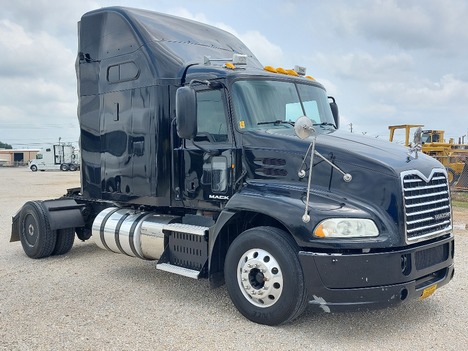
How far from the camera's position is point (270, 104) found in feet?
19.7

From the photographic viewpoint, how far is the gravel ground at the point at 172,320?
15.6 ft

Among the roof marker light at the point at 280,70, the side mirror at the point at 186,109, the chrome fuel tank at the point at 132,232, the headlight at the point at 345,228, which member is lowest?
the chrome fuel tank at the point at 132,232

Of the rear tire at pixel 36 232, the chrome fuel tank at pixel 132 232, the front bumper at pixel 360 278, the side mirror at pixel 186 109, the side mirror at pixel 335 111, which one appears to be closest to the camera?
the front bumper at pixel 360 278

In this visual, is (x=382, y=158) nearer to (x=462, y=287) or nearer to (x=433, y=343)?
(x=433, y=343)

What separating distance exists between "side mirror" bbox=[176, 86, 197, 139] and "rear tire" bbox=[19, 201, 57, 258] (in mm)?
3847

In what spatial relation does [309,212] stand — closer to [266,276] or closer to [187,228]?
[266,276]

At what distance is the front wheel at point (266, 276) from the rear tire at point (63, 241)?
4170 mm

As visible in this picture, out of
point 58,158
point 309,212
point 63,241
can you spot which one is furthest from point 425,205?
point 58,158

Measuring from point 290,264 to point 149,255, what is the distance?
260 cm

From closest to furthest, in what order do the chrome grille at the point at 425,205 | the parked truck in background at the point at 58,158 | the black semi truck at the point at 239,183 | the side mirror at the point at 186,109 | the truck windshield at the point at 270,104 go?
1. the black semi truck at the point at 239,183
2. the chrome grille at the point at 425,205
3. the side mirror at the point at 186,109
4. the truck windshield at the point at 270,104
5. the parked truck in background at the point at 58,158

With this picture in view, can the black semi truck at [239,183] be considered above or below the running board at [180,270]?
above

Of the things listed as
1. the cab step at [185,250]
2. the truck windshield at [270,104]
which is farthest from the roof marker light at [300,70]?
the cab step at [185,250]

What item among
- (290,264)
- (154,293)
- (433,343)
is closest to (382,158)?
(290,264)

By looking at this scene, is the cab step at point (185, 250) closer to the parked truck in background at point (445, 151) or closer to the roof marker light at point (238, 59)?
the roof marker light at point (238, 59)
